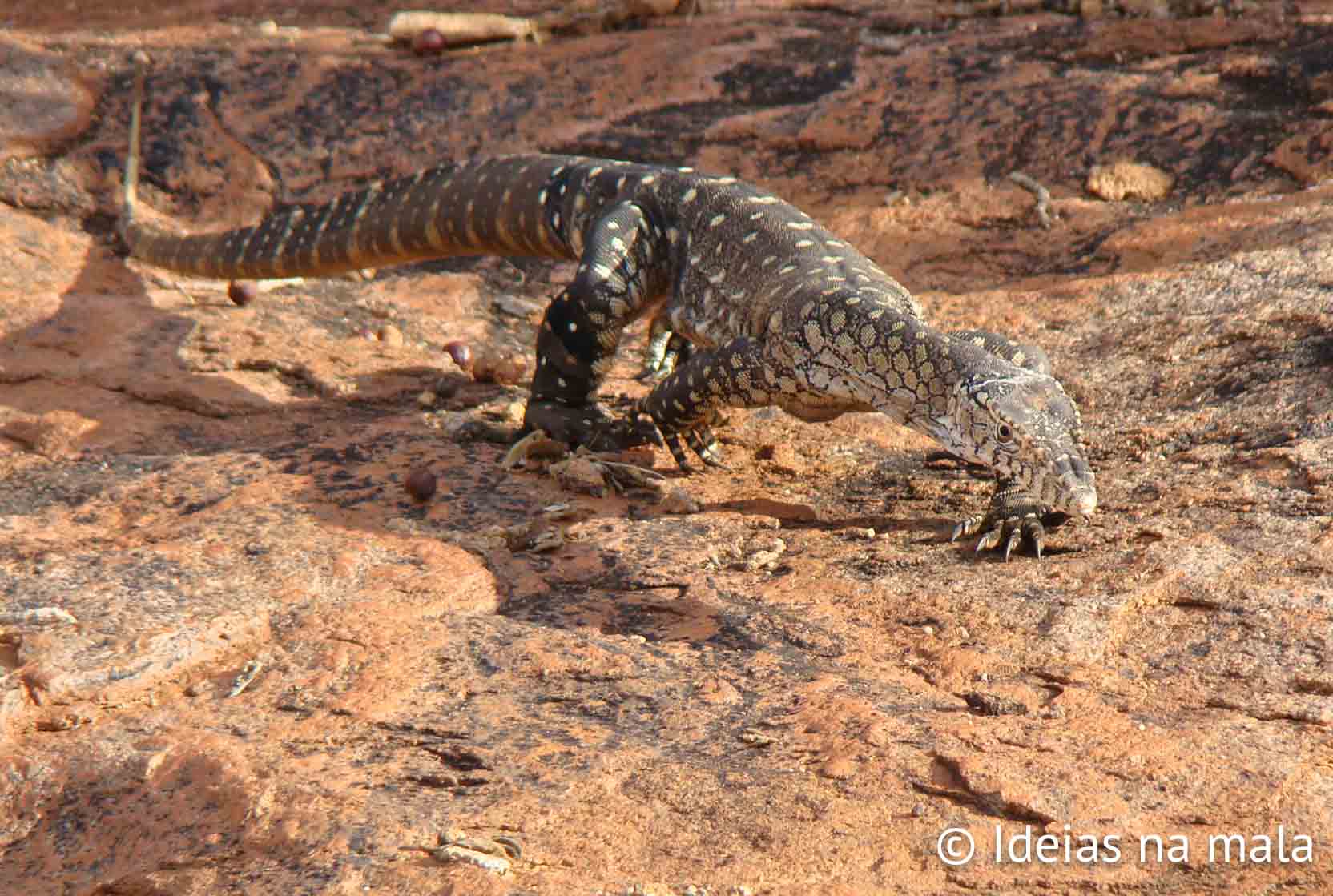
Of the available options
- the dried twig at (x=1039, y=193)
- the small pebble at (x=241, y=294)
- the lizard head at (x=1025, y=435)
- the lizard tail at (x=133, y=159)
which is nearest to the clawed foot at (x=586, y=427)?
the lizard head at (x=1025, y=435)

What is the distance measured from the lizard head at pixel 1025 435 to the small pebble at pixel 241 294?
5943mm

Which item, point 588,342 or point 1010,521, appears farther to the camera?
point 588,342

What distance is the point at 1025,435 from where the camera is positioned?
5809mm

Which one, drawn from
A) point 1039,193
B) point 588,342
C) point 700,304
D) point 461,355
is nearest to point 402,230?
point 461,355

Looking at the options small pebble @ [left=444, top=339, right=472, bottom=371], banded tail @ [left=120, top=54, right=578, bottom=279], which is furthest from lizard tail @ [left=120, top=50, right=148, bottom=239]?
small pebble @ [left=444, top=339, right=472, bottom=371]

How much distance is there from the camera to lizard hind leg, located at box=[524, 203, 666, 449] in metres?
7.65

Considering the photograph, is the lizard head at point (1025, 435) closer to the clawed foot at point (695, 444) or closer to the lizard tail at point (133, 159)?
the clawed foot at point (695, 444)

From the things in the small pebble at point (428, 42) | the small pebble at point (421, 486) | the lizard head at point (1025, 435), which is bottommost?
the small pebble at point (421, 486)

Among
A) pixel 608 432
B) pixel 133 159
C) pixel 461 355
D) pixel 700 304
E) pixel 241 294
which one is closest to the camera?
pixel 608 432

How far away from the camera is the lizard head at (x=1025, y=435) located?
5.60 metres

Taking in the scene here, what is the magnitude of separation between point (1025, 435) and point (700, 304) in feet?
9.07

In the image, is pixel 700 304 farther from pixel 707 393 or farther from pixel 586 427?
pixel 586 427

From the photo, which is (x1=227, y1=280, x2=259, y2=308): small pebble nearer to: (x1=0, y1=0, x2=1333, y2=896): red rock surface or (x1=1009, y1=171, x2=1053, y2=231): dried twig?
(x1=0, y1=0, x2=1333, y2=896): red rock surface

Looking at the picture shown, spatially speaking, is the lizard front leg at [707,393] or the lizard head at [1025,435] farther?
the lizard front leg at [707,393]
